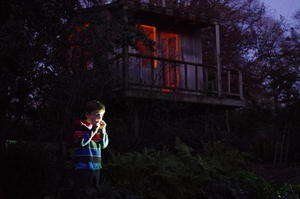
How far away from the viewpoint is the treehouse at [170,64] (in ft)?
40.5

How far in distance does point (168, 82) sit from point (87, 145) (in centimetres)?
923

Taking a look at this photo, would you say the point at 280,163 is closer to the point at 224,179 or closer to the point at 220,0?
the point at 224,179

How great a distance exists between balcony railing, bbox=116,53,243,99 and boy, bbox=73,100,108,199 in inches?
245

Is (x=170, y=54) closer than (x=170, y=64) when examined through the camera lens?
No

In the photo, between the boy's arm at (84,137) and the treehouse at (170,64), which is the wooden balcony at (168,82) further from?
the boy's arm at (84,137)

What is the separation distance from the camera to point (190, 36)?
16.1 m

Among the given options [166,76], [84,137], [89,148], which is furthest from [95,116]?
[166,76]

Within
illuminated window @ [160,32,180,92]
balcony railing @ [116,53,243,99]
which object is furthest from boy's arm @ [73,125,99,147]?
illuminated window @ [160,32,180,92]

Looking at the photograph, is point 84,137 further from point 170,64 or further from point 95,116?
point 170,64

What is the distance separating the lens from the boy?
5.36 meters

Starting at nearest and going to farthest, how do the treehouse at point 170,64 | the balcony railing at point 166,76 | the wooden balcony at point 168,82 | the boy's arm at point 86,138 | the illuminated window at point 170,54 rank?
the boy's arm at point 86,138, the wooden balcony at point 168,82, the treehouse at point 170,64, the balcony railing at point 166,76, the illuminated window at point 170,54

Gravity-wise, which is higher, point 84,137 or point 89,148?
point 84,137

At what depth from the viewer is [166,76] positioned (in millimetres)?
14438

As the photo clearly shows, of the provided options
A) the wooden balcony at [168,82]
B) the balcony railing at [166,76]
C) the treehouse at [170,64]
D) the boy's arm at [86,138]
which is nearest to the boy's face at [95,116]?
the boy's arm at [86,138]
